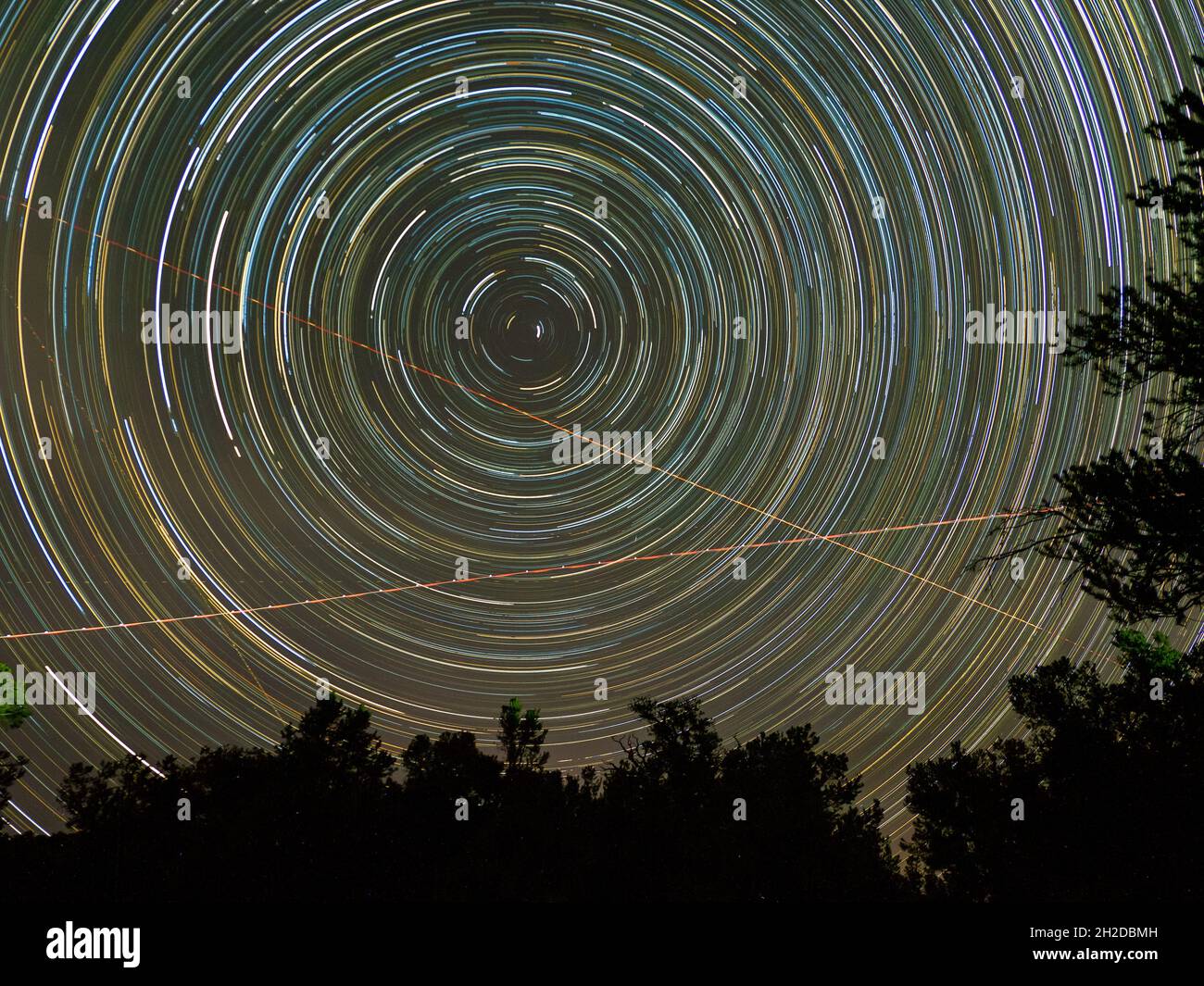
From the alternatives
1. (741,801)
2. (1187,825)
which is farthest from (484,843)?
(1187,825)

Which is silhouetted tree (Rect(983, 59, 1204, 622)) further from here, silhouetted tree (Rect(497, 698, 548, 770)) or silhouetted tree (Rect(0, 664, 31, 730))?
silhouetted tree (Rect(0, 664, 31, 730))

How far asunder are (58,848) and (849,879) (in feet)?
36.0

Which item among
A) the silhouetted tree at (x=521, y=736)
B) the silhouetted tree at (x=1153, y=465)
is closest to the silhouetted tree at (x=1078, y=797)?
the silhouetted tree at (x=1153, y=465)

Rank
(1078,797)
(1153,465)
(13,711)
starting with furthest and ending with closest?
1. (13,711)
2. (1078,797)
3. (1153,465)

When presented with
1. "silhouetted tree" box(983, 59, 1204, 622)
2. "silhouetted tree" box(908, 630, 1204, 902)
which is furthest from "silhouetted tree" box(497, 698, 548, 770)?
"silhouetted tree" box(983, 59, 1204, 622)

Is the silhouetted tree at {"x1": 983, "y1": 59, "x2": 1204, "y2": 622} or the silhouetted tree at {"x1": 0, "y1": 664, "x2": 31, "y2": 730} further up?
the silhouetted tree at {"x1": 983, "y1": 59, "x2": 1204, "y2": 622}

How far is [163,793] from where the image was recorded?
558 inches

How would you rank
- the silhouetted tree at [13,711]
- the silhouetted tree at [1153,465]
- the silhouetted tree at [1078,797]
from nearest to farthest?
1. the silhouetted tree at [1153,465]
2. the silhouetted tree at [1078,797]
3. the silhouetted tree at [13,711]

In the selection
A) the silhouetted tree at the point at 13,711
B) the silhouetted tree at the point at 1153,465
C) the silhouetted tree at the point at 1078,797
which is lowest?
the silhouetted tree at the point at 1078,797

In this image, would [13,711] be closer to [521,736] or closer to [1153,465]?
[521,736]

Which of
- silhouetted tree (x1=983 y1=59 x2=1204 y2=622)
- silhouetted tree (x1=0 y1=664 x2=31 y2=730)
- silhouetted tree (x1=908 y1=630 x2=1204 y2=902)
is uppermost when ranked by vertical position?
silhouetted tree (x1=983 y1=59 x2=1204 y2=622)

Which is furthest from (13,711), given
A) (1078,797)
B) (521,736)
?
(1078,797)

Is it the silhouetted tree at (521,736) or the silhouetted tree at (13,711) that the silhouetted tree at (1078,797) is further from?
the silhouetted tree at (13,711)
